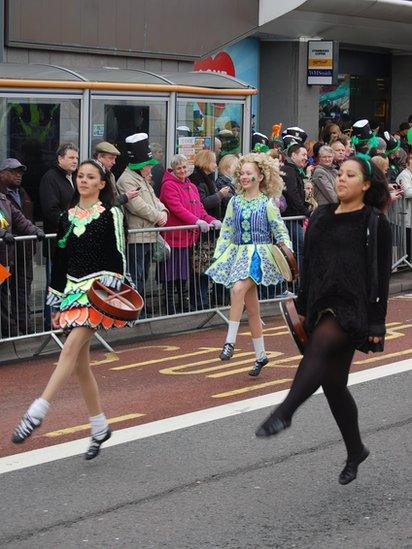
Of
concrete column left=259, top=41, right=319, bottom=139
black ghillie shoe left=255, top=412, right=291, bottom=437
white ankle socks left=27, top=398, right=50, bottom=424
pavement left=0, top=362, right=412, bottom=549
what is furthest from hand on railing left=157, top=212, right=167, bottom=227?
concrete column left=259, top=41, right=319, bottom=139

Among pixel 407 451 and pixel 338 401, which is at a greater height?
pixel 338 401

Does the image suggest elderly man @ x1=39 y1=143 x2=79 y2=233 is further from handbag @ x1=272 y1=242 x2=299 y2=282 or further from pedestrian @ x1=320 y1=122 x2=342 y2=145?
pedestrian @ x1=320 y1=122 x2=342 y2=145

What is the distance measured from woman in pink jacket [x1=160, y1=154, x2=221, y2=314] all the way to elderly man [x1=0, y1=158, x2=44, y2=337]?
1667 mm

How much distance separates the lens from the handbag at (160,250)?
12.0 metres

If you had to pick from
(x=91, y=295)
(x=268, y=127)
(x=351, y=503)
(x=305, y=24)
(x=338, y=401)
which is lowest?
(x=351, y=503)

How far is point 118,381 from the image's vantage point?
977 cm

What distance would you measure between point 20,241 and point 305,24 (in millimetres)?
12578

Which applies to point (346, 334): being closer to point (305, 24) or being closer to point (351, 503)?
point (351, 503)

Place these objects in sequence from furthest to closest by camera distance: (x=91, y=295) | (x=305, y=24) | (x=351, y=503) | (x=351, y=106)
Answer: (x=351, y=106), (x=305, y=24), (x=91, y=295), (x=351, y=503)

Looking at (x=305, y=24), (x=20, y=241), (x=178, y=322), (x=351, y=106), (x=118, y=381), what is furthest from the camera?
(x=351, y=106)

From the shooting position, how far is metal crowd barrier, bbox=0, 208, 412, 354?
10852 millimetres

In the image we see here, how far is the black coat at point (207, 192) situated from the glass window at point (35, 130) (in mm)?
1356

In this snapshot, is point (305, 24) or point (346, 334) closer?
point (346, 334)

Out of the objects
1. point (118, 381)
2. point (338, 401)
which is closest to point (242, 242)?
point (118, 381)
